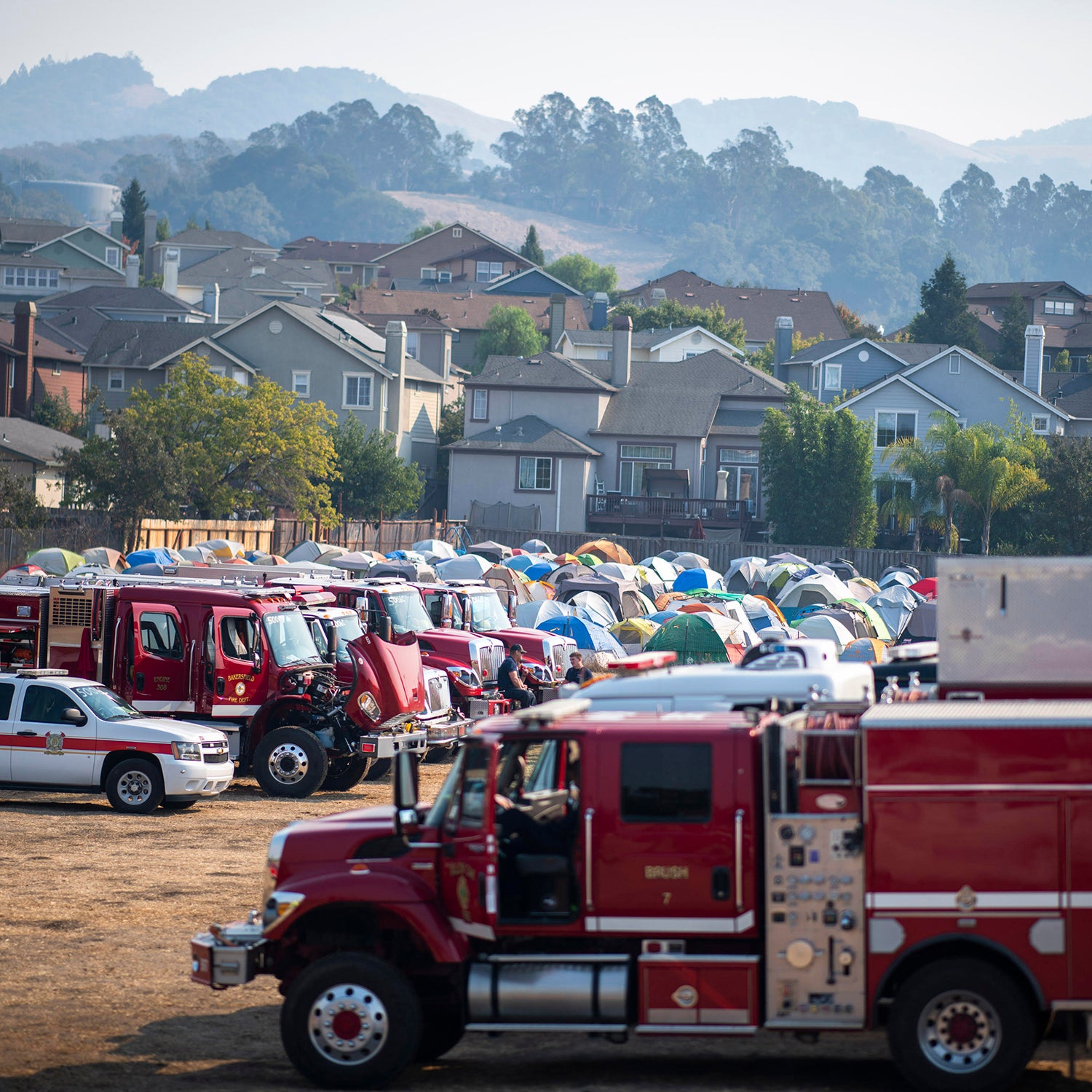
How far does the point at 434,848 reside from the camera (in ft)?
30.7

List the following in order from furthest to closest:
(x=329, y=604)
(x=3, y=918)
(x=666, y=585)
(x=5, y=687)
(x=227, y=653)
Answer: (x=666, y=585) < (x=329, y=604) < (x=227, y=653) < (x=5, y=687) < (x=3, y=918)

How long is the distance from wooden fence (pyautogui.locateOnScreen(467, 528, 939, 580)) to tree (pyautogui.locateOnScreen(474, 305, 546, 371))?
1458 inches

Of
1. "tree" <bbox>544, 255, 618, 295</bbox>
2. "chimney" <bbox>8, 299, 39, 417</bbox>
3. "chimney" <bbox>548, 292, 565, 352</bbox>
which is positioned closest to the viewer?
"chimney" <bbox>8, 299, 39, 417</bbox>

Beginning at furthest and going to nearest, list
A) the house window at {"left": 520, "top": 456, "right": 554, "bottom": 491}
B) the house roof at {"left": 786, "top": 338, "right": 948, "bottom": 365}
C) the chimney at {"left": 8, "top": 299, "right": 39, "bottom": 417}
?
1. the house roof at {"left": 786, "top": 338, "right": 948, "bottom": 365}
2. the chimney at {"left": 8, "top": 299, "right": 39, "bottom": 417}
3. the house window at {"left": 520, "top": 456, "right": 554, "bottom": 491}

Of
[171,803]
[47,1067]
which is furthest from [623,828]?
[171,803]

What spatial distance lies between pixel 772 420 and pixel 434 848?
57.1 meters

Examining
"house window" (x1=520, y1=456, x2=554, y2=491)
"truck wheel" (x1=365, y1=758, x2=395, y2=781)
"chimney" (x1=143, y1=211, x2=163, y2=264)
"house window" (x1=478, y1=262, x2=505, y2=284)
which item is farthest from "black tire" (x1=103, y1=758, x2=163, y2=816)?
"chimney" (x1=143, y1=211, x2=163, y2=264)

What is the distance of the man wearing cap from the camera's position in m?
24.3

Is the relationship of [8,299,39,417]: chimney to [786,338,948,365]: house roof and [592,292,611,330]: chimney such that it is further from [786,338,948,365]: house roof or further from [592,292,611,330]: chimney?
[786,338,948,365]: house roof

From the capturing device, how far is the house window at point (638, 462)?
6756 centimetres

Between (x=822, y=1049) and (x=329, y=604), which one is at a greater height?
(x=329, y=604)

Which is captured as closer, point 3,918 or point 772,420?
point 3,918

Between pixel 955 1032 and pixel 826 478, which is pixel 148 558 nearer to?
pixel 826 478

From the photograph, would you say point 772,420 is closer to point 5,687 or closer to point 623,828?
point 5,687
